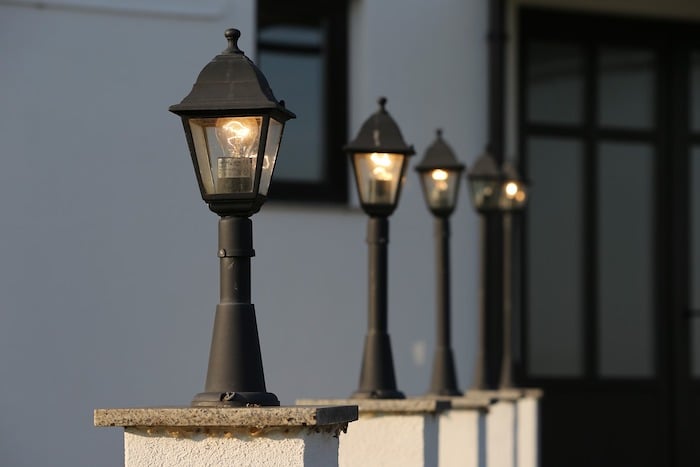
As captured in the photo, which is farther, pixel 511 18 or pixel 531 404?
pixel 511 18

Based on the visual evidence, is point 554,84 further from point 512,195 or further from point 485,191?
point 485,191

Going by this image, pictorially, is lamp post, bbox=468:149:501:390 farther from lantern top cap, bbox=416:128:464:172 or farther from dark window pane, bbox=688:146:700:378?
dark window pane, bbox=688:146:700:378

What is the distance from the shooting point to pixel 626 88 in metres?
13.4

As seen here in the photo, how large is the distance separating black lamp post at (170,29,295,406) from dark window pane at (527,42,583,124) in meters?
8.65

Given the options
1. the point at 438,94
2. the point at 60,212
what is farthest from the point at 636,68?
the point at 60,212

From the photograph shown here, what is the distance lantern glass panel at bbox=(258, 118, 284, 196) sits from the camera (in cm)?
459

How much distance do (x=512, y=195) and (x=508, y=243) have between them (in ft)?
1.72

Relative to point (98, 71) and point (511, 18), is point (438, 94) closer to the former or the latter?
point (511, 18)

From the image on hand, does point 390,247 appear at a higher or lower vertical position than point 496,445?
higher

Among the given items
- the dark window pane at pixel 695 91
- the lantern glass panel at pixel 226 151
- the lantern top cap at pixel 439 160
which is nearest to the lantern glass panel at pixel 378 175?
the lantern top cap at pixel 439 160

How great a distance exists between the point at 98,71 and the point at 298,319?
213 cm

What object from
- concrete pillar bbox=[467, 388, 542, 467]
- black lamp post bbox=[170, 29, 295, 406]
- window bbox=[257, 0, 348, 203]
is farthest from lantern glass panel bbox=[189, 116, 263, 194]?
window bbox=[257, 0, 348, 203]

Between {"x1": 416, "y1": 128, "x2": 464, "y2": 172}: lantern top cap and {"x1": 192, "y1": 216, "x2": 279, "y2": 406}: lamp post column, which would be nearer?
{"x1": 192, "y1": 216, "x2": 279, "y2": 406}: lamp post column

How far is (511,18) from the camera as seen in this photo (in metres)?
12.6
